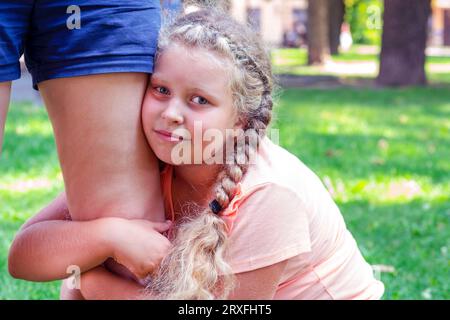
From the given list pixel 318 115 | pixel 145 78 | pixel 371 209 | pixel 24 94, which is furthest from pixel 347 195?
pixel 24 94

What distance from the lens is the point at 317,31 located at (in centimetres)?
1532

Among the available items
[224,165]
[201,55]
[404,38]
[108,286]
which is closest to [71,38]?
[201,55]

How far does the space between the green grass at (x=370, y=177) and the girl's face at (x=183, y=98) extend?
99 centimetres

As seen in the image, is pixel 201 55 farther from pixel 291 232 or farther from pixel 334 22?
pixel 334 22

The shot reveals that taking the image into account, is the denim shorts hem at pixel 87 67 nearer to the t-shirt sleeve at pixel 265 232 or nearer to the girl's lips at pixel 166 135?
the girl's lips at pixel 166 135

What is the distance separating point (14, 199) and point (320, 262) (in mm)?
2682

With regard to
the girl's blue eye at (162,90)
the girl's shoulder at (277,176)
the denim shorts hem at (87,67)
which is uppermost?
the denim shorts hem at (87,67)

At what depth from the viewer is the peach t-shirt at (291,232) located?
1813 millimetres

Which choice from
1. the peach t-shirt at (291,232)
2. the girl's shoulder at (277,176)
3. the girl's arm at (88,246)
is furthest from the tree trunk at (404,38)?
the girl's arm at (88,246)

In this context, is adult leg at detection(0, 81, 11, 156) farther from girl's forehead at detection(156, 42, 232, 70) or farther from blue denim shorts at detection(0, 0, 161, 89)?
girl's forehead at detection(156, 42, 232, 70)

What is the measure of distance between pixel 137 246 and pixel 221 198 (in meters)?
0.22

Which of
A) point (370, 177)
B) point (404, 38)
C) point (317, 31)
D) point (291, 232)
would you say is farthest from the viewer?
point (317, 31)

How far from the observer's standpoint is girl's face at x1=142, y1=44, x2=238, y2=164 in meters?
1.85
